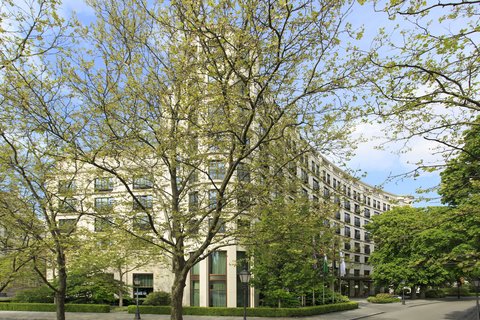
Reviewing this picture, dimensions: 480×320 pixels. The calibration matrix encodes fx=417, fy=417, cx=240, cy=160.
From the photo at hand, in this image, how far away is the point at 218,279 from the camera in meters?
36.2

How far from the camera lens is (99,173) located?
42.0 ft

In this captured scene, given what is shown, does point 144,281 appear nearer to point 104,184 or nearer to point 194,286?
point 194,286

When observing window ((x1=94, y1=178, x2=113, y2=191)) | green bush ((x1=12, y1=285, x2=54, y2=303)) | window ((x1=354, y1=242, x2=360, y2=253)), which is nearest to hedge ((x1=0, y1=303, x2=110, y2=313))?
green bush ((x1=12, y1=285, x2=54, y2=303))

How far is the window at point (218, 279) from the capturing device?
3602 centimetres

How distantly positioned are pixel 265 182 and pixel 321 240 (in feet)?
10.6

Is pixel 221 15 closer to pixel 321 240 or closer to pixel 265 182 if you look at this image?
pixel 265 182

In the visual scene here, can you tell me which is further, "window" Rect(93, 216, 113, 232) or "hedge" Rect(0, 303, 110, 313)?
"hedge" Rect(0, 303, 110, 313)

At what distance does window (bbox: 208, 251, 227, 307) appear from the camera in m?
36.0

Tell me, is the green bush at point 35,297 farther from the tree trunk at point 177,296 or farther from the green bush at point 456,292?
the green bush at point 456,292

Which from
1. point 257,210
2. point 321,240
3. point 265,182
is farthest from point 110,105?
point 321,240

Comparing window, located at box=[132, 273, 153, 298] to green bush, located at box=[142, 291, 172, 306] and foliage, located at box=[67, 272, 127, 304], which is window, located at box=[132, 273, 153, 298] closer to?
foliage, located at box=[67, 272, 127, 304]

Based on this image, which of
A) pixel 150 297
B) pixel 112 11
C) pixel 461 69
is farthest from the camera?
pixel 150 297

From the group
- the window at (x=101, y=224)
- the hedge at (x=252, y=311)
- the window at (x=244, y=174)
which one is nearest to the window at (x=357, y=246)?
the hedge at (x=252, y=311)

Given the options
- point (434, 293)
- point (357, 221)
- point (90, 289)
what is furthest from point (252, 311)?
point (357, 221)
